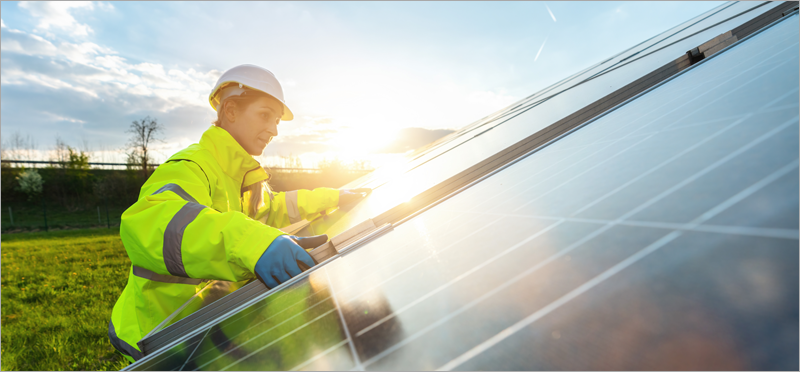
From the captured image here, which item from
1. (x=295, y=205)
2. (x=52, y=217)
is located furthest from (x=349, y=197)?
(x=52, y=217)

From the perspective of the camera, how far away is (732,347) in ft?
1.94

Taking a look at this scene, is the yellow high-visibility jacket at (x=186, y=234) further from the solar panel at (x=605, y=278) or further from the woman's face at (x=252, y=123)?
the solar panel at (x=605, y=278)

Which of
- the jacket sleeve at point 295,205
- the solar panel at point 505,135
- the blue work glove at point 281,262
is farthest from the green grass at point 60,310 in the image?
the blue work glove at point 281,262

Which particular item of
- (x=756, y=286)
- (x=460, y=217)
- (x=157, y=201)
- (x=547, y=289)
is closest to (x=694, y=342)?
(x=756, y=286)

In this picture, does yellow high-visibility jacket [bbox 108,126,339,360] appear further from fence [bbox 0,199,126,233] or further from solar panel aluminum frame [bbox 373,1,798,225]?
fence [bbox 0,199,126,233]

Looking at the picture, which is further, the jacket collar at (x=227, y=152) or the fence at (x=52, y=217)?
the fence at (x=52, y=217)

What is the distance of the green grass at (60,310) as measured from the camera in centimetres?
557

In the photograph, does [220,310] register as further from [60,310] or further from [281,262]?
[60,310]

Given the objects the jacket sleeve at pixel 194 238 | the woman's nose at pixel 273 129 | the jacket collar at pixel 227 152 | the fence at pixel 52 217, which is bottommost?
the jacket sleeve at pixel 194 238

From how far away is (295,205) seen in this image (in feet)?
15.6

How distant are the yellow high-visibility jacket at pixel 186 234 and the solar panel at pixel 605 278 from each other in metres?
0.61

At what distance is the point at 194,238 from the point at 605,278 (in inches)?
92.5

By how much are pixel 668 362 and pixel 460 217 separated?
4.62 feet

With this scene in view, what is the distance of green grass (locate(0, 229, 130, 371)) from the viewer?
5.57m
